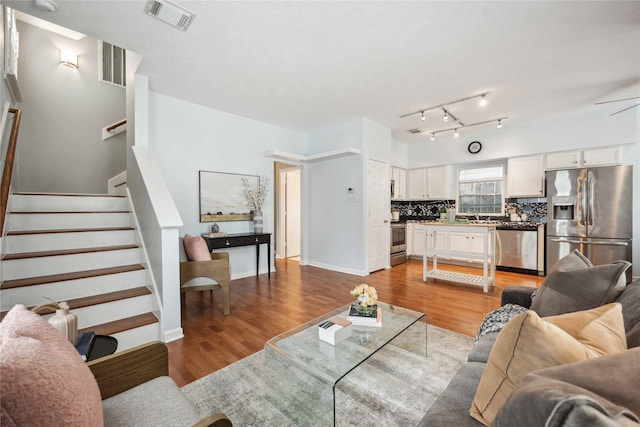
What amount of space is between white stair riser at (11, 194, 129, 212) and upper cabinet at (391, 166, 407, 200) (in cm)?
521

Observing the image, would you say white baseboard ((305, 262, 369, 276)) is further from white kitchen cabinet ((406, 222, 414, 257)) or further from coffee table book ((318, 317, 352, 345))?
coffee table book ((318, 317, 352, 345))

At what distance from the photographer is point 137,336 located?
237cm

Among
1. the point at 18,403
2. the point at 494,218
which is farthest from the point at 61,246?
the point at 494,218

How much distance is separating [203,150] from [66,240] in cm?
214

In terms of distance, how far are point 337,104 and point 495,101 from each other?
2.40 meters

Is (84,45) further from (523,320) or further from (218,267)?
(523,320)

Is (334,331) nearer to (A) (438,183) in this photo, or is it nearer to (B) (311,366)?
(B) (311,366)

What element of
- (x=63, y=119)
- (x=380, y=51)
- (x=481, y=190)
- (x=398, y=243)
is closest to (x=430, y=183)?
(x=481, y=190)

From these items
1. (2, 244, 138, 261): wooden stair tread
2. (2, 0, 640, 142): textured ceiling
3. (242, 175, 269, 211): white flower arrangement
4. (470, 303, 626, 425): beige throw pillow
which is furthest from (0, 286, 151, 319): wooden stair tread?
(470, 303, 626, 425): beige throw pillow

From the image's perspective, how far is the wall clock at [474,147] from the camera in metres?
5.70

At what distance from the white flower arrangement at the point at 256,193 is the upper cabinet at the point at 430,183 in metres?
3.81

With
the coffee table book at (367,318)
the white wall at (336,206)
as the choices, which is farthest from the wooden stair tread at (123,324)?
the white wall at (336,206)

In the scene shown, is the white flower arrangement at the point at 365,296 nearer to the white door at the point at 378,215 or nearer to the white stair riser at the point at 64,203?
the white door at the point at 378,215

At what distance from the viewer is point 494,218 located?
5902 millimetres
